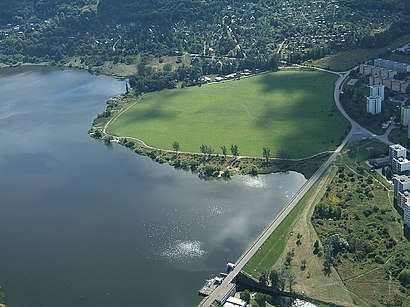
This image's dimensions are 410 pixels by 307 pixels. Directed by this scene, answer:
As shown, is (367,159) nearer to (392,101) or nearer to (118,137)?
(392,101)

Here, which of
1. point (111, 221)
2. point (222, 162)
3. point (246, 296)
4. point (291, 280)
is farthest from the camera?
point (222, 162)

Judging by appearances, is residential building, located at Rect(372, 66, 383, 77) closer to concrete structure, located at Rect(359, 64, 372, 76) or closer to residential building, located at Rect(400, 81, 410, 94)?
concrete structure, located at Rect(359, 64, 372, 76)

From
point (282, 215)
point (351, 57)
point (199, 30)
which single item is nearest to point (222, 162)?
point (282, 215)

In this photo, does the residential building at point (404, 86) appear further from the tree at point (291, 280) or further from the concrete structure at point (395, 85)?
the tree at point (291, 280)

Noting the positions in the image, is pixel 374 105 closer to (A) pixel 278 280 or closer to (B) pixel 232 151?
(B) pixel 232 151

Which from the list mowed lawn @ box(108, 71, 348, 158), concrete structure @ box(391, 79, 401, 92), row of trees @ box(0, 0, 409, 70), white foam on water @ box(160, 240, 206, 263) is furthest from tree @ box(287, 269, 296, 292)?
row of trees @ box(0, 0, 409, 70)

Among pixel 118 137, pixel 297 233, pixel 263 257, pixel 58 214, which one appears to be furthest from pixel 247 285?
pixel 118 137

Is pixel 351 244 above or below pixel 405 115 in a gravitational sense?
below
